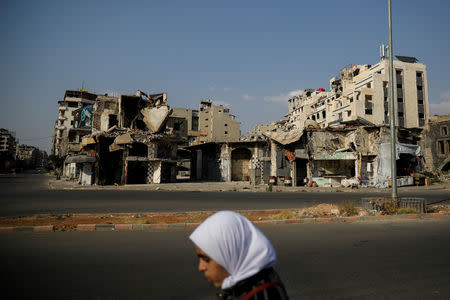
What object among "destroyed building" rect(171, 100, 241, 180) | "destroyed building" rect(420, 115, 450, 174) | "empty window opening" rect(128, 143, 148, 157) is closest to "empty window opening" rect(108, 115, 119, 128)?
"empty window opening" rect(128, 143, 148, 157)

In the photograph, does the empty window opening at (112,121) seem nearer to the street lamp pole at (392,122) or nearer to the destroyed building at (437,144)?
Result: the street lamp pole at (392,122)

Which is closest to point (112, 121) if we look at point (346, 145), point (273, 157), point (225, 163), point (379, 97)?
point (225, 163)

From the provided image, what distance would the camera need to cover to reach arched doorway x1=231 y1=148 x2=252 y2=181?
37.1 metres

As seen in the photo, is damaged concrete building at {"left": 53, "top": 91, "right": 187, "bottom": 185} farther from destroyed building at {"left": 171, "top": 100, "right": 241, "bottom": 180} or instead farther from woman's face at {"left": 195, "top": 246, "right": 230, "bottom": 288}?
destroyed building at {"left": 171, "top": 100, "right": 241, "bottom": 180}

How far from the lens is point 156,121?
32062mm

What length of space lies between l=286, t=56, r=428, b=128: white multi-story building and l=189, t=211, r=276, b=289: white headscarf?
1859 inches

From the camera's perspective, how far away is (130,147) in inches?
1148

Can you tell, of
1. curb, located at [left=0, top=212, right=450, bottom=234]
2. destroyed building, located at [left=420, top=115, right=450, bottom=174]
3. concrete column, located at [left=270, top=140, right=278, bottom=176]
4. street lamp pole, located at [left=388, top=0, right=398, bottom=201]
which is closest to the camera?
curb, located at [left=0, top=212, right=450, bottom=234]

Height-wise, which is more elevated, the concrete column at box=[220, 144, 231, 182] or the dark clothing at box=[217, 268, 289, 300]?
the concrete column at box=[220, 144, 231, 182]

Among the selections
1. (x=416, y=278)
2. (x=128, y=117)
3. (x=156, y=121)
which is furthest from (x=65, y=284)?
(x=128, y=117)

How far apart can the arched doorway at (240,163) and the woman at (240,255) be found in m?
35.7

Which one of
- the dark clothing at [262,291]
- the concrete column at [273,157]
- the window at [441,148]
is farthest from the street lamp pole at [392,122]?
the window at [441,148]

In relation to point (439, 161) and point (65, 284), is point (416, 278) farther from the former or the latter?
point (439, 161)

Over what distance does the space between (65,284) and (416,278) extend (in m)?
5.21
